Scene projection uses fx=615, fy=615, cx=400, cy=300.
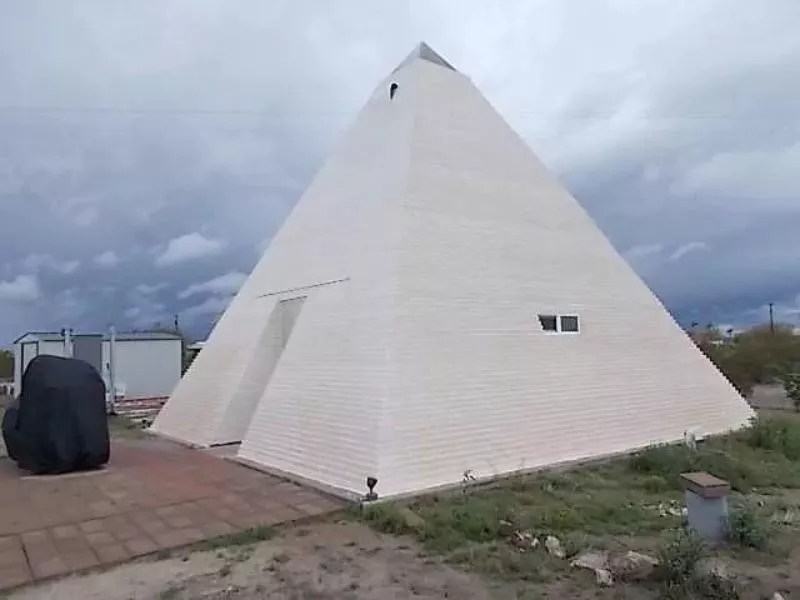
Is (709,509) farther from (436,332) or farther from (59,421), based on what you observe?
(59,421)

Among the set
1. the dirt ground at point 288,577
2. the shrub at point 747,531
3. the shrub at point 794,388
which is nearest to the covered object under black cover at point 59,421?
the dirt ground at point 288,577

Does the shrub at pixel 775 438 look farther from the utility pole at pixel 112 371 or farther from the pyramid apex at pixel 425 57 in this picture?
the utility pole at pixel 112 371

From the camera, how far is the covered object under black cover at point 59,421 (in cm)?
896

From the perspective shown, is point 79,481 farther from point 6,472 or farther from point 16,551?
point 16,551

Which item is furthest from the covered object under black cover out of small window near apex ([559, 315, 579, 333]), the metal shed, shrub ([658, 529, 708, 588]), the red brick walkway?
the metal shed

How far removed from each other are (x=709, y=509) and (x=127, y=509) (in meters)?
5.85

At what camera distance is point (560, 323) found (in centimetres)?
993

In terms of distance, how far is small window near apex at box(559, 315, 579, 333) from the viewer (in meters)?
9.95

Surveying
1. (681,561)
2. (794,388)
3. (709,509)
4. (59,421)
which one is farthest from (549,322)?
(794,388)

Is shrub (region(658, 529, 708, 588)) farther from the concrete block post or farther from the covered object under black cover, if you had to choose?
the covered object under black cover

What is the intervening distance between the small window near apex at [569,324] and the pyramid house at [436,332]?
2 cm

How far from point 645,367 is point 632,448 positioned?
1.69 meters

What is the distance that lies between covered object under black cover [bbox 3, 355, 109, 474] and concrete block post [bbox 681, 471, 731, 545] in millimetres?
8053

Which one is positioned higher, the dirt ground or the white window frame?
the white window frame
